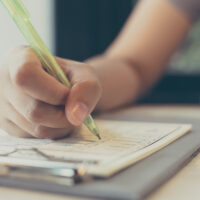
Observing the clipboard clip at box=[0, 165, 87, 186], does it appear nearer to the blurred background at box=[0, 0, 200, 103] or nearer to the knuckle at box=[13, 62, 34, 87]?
the knuckle at box=[13, 62, 34, 87]

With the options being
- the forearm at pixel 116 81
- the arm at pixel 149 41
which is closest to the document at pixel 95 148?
the forearm at pixel 116 81

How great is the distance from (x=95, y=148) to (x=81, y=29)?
1020mm

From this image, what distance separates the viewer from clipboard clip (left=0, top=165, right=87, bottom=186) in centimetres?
25

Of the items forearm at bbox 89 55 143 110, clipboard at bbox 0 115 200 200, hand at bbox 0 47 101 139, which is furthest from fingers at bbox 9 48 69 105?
forearm at bbox 89 55 143 110

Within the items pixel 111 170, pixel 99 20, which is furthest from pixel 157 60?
pixel 111 170

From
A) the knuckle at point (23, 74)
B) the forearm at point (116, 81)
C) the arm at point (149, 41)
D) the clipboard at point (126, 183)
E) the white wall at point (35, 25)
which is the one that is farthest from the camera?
the white wall at point (35, 25)

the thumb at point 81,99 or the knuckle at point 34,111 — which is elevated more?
the knuckle at point 34,111

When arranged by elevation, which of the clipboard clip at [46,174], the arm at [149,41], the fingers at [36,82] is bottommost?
the arm at [149,41]

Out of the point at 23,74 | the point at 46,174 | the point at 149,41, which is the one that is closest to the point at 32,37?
the point at 23,74

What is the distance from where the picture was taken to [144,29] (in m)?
0.94

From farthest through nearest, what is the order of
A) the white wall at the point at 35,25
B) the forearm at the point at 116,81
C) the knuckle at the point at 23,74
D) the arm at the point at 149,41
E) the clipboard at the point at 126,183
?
the white wall at the point at 35,25, the arm at the point at 149,41, the forearm at the point at 116,81, the knuckle at the point at 23,74, the clipboard at the point at 126,183

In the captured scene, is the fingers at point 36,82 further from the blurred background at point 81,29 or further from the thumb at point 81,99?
the blurred background at point 81,29

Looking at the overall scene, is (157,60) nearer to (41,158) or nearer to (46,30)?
(46,30)

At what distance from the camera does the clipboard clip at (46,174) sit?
252 millimetres
